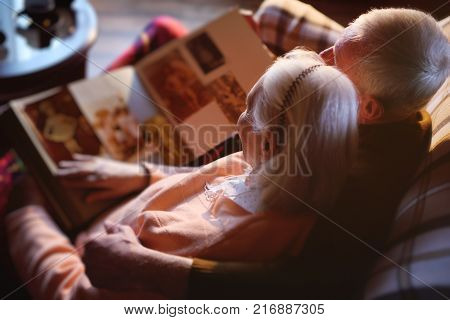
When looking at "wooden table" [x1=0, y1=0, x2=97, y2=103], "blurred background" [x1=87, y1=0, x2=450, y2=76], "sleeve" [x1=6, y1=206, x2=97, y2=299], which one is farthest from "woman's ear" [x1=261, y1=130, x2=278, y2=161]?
"blurred background" [x1=87, y1=0, x2=450, y2=76]

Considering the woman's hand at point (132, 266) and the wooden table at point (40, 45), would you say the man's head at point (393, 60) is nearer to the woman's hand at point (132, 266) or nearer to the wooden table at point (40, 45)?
the woman's hand at point (132, 266)

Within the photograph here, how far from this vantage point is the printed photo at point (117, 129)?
3.41 ft

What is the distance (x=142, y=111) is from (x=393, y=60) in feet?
2.18

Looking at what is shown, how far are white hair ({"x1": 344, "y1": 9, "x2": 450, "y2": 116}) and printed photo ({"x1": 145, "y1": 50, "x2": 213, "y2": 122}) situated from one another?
25cm

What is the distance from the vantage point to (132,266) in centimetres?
61

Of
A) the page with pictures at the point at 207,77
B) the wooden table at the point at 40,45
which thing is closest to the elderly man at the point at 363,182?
the page with pictures at the point at 207,77

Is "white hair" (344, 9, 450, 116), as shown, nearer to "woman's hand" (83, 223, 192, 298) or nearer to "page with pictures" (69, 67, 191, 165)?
"woman's hand" (83, 223, 192, 298)

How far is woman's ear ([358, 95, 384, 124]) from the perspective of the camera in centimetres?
49

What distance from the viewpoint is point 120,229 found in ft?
2.15

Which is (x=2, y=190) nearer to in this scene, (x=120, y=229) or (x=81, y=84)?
(x=81, y=84)

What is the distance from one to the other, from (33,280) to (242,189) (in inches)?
18.5
